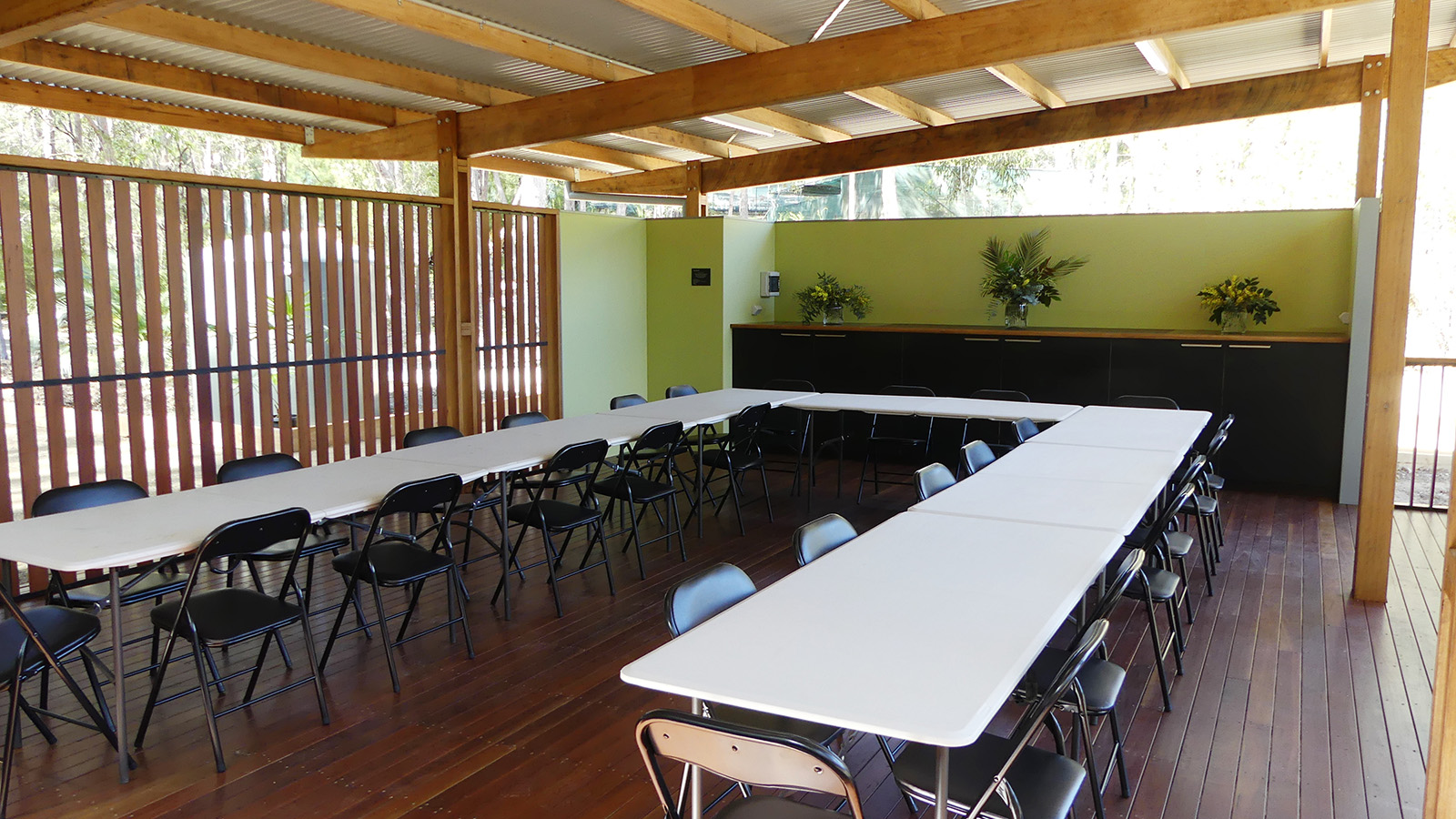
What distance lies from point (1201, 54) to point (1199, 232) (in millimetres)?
1474

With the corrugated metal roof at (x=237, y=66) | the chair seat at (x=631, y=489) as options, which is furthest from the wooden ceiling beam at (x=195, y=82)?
the chair seat at (x=631, y=489)

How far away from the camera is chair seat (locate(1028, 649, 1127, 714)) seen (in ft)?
8.97

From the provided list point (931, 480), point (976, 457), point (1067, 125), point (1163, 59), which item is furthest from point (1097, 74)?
point (931, 480)

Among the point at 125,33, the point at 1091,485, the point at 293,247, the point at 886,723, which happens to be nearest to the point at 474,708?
the point at 886,723

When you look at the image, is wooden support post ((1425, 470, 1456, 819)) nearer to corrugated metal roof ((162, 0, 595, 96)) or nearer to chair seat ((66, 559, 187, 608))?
chair seat ((66, 559, 187, 608))

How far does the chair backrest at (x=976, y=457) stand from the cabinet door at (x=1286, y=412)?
3772 millimetres

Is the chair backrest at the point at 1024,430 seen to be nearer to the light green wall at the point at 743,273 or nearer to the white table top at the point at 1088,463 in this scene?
the white table top at the point at 1088,463

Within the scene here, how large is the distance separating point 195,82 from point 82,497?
3.64 m

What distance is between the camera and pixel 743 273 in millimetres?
9883

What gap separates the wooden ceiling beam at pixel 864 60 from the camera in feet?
16.4

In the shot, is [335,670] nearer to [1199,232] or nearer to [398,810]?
[398,810]

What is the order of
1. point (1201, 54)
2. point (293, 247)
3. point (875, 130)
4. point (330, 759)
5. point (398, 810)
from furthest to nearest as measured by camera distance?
point (875, 130)
point (1201, 54)
point (293, 247)
point (330, 759)
point (398, 810)

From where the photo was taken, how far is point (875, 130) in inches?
370

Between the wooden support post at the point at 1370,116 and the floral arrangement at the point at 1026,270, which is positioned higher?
the wooden support post at the point at 1370,116
